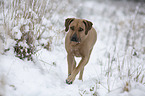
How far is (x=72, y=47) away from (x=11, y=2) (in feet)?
5.16

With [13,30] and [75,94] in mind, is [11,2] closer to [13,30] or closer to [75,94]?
[13,30]

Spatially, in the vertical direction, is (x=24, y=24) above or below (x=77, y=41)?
above

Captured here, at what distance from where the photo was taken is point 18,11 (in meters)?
3.17

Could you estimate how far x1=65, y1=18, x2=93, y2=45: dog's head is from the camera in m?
2.88

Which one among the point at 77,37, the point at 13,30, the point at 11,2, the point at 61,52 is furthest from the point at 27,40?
the point at 61,52

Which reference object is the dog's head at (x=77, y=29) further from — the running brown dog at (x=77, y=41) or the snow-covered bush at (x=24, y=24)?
the snow-covered bush at (x=24, y=24)

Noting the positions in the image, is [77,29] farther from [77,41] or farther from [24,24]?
[24,24]

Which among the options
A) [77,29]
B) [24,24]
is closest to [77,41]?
[77,29]

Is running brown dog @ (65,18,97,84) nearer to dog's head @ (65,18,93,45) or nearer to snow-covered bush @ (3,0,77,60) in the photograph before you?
dog's head @ (65,18,93,45)

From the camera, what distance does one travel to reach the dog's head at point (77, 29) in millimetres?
2885

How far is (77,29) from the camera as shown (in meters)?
2.99

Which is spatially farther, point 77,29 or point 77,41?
point 77,29

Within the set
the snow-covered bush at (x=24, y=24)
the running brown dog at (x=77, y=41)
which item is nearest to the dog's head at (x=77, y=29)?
the running brown dog at (x=77, y=41)

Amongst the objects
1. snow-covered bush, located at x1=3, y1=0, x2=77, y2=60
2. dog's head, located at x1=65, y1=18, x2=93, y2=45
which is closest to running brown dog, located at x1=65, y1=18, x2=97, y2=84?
dog's head, located at x1=65, y1=18, x2=93, y2=45
